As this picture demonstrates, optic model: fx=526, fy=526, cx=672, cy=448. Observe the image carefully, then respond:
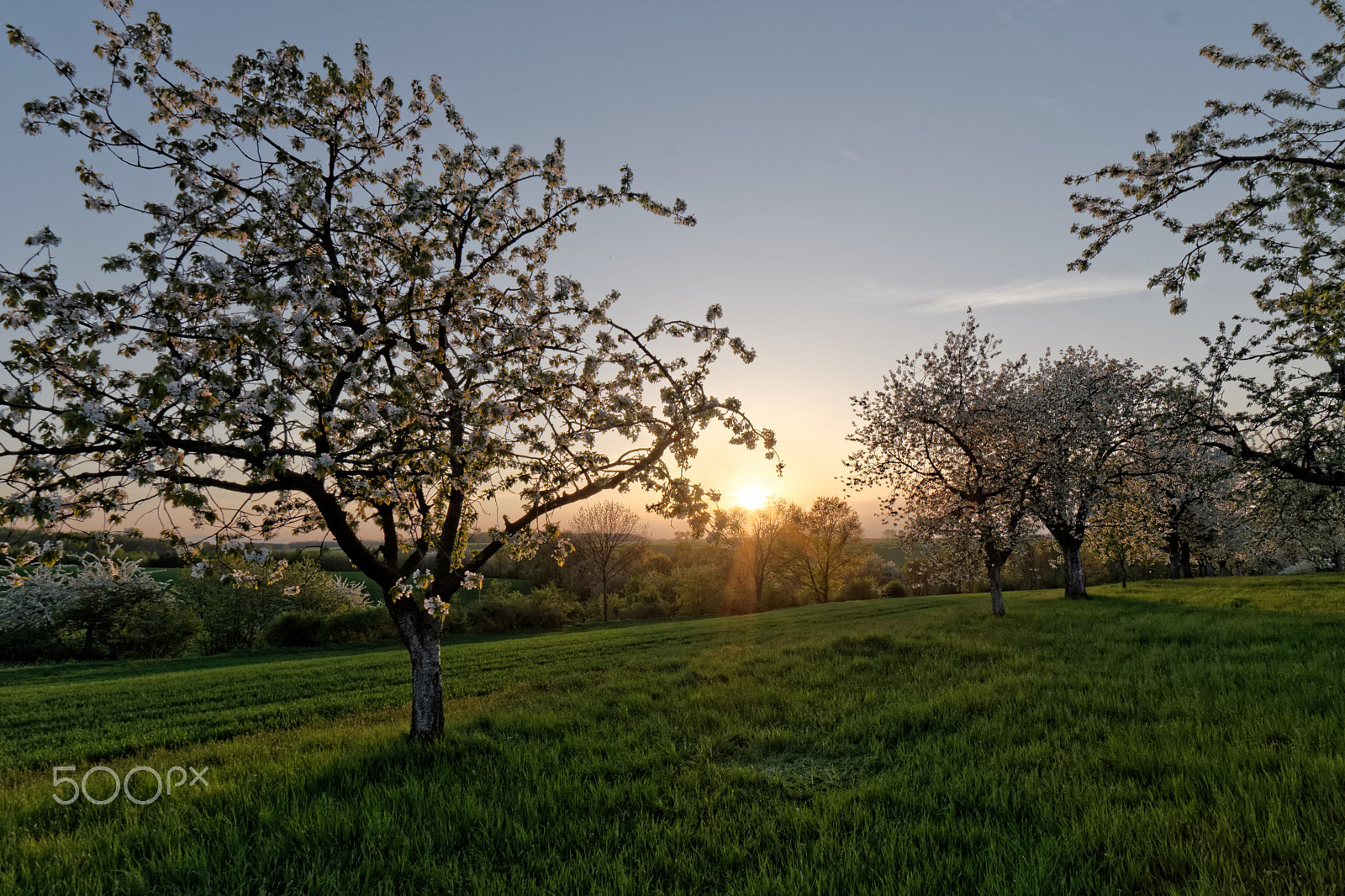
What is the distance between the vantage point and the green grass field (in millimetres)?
4480

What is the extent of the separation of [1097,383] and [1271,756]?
26.5m

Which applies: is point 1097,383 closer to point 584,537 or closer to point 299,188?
point 299,188

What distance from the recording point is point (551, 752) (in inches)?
299

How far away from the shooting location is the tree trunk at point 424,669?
28.4 ft

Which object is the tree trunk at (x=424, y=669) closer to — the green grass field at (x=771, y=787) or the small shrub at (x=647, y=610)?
the green grass field at (x=771, y=787)

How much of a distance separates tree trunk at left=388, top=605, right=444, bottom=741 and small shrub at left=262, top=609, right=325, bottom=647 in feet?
118

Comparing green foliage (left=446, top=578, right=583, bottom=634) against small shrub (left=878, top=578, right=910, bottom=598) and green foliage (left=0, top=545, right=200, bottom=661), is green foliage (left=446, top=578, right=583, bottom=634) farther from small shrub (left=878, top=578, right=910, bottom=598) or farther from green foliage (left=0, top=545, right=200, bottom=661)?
small shrub (left=878, top=578, right=910, bottom=598)

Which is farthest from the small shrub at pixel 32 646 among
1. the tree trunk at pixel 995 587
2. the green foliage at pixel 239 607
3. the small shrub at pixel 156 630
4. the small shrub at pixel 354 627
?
the tree trunk at pixel 995 587

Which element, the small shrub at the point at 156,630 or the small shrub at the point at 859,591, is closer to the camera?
the small shrub at the point at 156,630

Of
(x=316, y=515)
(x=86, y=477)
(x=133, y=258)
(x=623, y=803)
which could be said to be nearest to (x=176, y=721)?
(x=316, y=515)

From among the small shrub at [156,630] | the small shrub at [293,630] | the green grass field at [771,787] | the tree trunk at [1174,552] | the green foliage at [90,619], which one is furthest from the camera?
the tree trunk at [1174,552]

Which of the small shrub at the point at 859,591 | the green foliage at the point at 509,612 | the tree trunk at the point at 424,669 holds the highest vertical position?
the tree trunk at the point at 424,669

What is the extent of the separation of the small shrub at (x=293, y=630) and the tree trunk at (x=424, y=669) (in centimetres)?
3596

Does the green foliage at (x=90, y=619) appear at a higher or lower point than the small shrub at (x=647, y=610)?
higher
